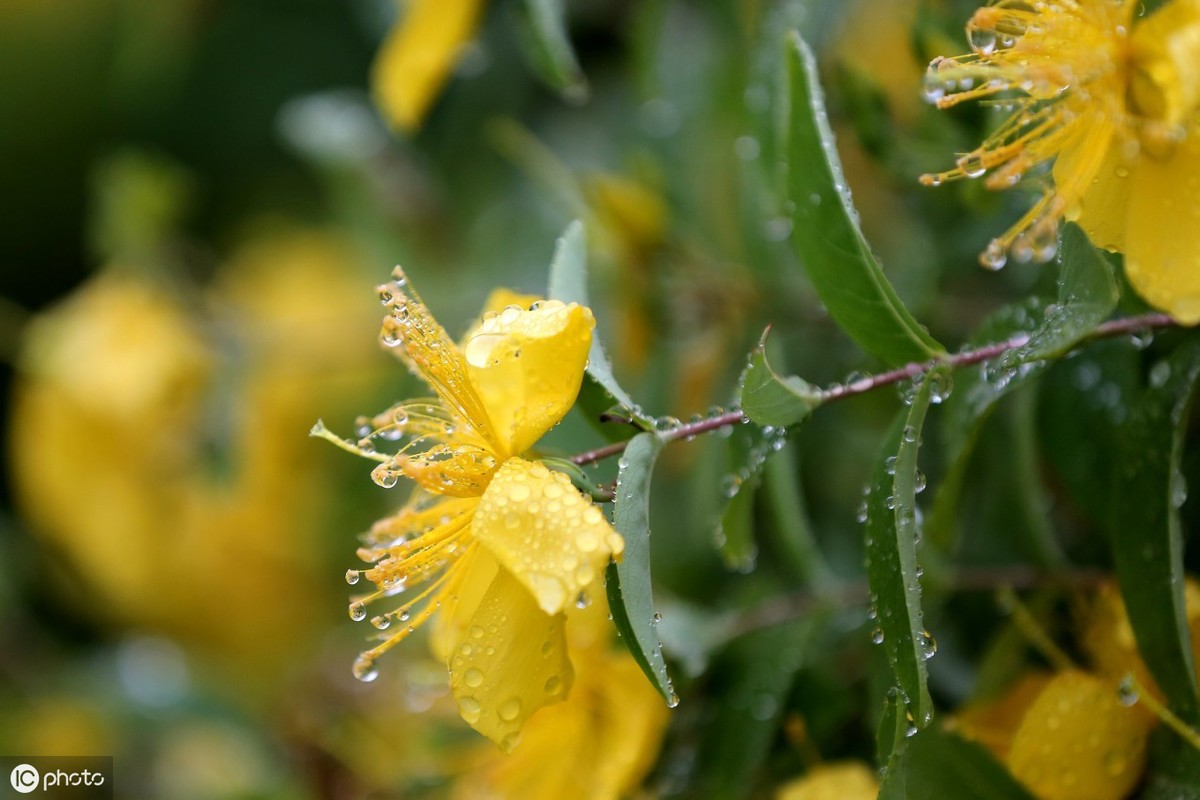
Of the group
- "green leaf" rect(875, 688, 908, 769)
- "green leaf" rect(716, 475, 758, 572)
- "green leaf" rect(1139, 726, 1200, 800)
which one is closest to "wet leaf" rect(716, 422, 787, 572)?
"green leaf" rect(716, 475, 758, 572)

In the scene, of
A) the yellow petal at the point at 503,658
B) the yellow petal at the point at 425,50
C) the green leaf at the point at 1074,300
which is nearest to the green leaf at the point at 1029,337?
the green leaf at the point at 1074,300

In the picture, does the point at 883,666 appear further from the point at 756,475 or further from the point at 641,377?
the point at 641,377

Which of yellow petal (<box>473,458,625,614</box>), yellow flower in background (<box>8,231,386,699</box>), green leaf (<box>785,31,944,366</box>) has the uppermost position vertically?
green leaf (<box>785,31,944,366</box>)

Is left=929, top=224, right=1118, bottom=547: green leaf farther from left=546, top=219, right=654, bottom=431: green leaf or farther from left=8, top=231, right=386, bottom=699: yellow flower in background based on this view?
left=8, top=231, right=386, bottom=699: yellow flower in background

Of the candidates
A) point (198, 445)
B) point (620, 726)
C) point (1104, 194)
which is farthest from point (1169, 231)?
point (198, 445)

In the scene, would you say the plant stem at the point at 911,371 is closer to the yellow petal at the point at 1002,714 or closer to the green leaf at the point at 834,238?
the green leaf at the point at 834,238

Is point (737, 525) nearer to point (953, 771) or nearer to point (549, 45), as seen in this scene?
point (953, 771)

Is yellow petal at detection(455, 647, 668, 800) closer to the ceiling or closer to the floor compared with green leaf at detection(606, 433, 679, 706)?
closer to the floor

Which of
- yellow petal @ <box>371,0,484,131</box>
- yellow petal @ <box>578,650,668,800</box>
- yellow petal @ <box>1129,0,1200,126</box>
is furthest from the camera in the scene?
yellow petal @ <box>371,0,484,131</box>
